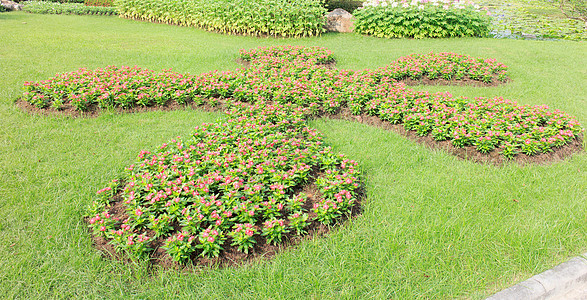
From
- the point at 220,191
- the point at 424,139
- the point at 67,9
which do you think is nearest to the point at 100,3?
the point at 67,9

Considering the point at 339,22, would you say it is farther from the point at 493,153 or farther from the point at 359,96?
the point at 493,153

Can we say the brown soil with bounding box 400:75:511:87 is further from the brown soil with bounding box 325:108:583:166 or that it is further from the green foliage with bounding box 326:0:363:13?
the green foliage with bounding box 326:0:363:13

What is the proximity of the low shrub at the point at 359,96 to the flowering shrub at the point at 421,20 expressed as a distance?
4.02 m

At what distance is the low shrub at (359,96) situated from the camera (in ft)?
15.3

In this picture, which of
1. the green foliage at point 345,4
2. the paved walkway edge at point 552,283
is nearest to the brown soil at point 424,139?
the paved walkway edge at point 552,283

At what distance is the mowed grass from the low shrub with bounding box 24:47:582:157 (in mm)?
314

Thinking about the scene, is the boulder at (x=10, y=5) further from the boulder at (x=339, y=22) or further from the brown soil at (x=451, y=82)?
the brown soil at (x=451, y=82)

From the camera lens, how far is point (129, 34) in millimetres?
11414

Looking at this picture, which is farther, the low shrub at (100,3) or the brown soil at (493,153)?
the low shrub at (100,3)

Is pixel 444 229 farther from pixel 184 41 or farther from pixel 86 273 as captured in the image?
pixel 184 41

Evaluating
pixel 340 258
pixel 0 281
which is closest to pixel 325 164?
pixel 340 258

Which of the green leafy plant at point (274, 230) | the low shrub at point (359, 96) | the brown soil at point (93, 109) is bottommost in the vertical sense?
the green leafy plant at point (274, 230)

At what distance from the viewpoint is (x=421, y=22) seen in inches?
436

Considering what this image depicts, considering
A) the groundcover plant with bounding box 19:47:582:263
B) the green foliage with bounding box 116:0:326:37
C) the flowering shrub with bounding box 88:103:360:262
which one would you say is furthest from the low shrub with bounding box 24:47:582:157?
the green foliage with bounding box 116:0:326:37
